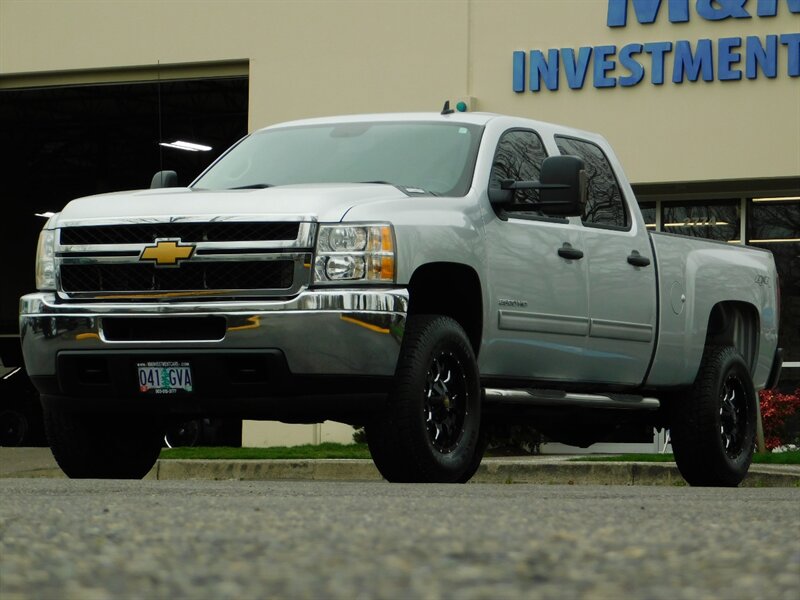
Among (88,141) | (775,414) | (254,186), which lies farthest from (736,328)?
(88,141)

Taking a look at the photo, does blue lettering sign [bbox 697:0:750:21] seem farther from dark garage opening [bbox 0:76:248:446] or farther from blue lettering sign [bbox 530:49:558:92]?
dark garage opening [bbox 0:76:248:446]

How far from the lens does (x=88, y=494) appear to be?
6.30m

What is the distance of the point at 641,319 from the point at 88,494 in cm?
446

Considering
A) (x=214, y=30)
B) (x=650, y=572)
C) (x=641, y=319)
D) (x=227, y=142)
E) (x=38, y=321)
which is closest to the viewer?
(x=650, y=572)

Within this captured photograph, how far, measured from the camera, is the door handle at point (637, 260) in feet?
31.9

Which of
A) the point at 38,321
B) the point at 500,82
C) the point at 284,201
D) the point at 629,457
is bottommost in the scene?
the point at 629,457

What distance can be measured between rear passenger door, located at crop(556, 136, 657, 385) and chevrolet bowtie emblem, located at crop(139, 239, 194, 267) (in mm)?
2542

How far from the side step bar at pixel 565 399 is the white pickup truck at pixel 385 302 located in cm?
2

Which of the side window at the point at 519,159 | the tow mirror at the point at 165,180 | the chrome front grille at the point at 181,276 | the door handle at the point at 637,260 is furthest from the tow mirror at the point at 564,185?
the tow mirror at the point at 165,180

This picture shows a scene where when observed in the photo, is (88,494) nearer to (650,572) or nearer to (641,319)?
(650,572)

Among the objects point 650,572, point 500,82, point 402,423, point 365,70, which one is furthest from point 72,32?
point 650,572

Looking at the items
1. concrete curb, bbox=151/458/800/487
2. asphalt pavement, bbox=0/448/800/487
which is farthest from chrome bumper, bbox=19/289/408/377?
asphalt pavement, bbox=0/448/800/487

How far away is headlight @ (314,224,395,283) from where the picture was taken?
776 centimetres

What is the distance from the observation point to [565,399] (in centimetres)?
905
